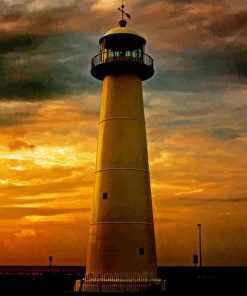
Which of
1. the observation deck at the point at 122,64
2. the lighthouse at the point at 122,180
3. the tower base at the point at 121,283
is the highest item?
the observation deck at the point at 122,64

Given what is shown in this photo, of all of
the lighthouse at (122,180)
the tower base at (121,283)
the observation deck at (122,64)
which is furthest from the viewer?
the observation deck at (122,64)

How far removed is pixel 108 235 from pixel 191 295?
1041 cm

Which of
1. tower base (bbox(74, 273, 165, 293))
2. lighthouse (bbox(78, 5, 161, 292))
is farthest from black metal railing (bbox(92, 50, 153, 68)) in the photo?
tower base (bbox(74, 273, 165, 293))

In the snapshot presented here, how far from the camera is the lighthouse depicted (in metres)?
34.6

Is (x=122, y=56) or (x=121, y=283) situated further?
(x=122, y=56)

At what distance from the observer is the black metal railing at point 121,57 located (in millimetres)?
36812

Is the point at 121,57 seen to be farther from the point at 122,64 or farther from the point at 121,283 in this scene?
the point at 121,283

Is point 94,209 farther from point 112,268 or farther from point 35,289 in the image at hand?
point 35,289

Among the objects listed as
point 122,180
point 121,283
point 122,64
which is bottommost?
point 121,283

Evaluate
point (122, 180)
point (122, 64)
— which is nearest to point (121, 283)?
point (122, 180)

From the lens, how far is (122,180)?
3550 centimetres

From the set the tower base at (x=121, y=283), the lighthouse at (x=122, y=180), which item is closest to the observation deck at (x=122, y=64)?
the lighthouse at (x=122, y=180)

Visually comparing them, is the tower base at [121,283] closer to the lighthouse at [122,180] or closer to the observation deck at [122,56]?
the lighthouse at [122,180]

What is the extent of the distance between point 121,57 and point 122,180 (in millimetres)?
7936
